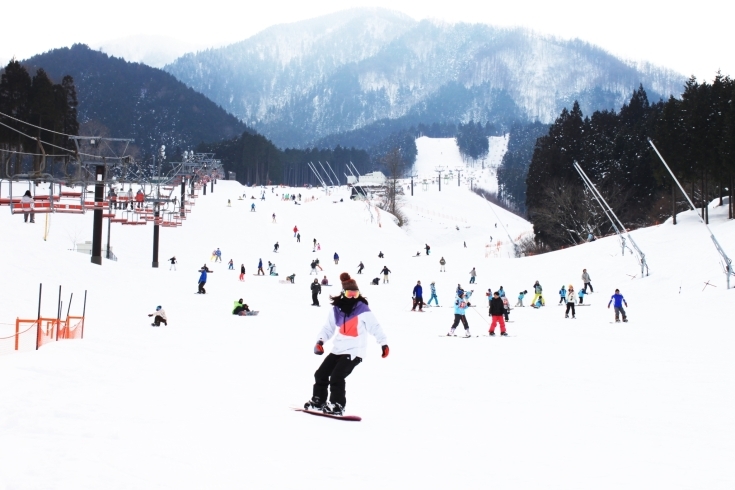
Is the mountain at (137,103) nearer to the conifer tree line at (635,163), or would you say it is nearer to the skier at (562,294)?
the conifer tree line at (635,163)

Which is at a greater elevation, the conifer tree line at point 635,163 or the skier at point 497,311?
the conifer tree line at point 635,163

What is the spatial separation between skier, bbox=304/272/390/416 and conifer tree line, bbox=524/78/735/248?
34.9m

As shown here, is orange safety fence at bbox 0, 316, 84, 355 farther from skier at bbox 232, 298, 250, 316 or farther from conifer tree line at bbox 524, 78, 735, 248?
conifer tree line at bbox 524, 78, 735, 248

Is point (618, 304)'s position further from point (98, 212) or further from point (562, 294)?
point (98, 212)

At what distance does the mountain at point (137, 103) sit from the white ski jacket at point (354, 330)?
539ft

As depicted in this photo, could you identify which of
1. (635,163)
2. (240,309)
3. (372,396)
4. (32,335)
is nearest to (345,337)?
(372,396)

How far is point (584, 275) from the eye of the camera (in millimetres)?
32344

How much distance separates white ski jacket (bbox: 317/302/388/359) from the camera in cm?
839

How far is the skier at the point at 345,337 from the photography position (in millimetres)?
8391

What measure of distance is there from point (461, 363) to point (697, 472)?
25.6ft

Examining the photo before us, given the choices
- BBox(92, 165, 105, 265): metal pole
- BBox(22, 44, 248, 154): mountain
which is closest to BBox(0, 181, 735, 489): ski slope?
BBox(92, 165, 105, 265): metal pole

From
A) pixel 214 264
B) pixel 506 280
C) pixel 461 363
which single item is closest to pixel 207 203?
pixel 214 264

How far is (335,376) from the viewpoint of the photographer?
8406mm

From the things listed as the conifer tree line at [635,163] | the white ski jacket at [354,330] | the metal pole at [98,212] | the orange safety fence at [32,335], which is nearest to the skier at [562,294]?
the conifer tree line at [635,163]
